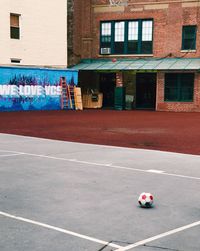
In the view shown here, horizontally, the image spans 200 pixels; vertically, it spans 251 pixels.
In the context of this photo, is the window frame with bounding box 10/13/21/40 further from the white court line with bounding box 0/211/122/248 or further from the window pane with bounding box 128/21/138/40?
the white court line with bounding box 0/211/122/248

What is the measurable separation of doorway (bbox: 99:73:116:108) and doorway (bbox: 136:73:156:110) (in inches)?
99.7

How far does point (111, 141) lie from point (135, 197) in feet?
25.8

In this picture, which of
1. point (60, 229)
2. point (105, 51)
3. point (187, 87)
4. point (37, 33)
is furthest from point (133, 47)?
point (60, 229)

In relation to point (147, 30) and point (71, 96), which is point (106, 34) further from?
point (71, 96)

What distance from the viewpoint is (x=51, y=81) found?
3325cm

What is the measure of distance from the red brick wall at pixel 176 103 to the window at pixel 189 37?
268cm

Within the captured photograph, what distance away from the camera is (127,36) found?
36656 millimetres

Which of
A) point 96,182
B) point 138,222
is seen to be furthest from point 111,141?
point 138,222

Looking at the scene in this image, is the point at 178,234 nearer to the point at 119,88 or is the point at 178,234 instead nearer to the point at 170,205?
the point at 170,205

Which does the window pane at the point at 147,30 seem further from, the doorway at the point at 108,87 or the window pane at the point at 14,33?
the window pane at the point at 14,33

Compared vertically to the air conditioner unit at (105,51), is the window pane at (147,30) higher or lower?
higher

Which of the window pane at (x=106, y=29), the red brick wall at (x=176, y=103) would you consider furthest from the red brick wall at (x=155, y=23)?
the red brick wall at (x=176, y=103)

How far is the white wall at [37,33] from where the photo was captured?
33.2 meters

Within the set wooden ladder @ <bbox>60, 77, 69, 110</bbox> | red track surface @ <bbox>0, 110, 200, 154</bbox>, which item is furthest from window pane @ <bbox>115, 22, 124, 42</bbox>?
red track surface @ <bbox>0, 110, 200, 154</bbox>
